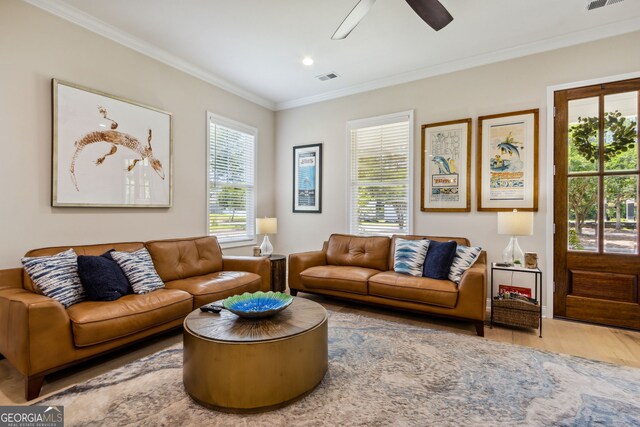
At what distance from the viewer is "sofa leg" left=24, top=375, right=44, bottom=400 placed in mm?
1899

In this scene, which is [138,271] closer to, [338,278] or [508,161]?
[338,278]

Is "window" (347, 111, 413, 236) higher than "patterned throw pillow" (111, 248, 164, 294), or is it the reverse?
"window" (347, 111, 413, 236)

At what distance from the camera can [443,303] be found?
118 inches

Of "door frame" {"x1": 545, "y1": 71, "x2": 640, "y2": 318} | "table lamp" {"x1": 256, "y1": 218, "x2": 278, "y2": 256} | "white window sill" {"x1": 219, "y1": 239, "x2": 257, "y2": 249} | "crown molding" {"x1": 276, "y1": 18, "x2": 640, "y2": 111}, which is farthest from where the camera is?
"white window sill" {"x1": 219, "y1": 239, "x2": 257, "y2": 249}

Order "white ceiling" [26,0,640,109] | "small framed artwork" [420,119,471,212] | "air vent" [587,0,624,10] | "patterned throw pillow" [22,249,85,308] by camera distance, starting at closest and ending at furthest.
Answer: "patterned throw pillow" [22,249,85,308] < "air vent" [587,0,624,10] < "white ceiling" [26,0,640,109] < "small framed artwork" [420,119,471,212]

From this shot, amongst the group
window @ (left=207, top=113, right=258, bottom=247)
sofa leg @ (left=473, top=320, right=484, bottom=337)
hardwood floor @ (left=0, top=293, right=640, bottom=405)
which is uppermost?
window @ (left=207, top=113, right=258, bottom=247)

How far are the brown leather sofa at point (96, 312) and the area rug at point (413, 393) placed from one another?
21 centimetres

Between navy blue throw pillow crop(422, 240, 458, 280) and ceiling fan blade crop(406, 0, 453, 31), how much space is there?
207cm

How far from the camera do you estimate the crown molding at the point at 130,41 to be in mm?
2750

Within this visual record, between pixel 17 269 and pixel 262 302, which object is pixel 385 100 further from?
pixel 17 269

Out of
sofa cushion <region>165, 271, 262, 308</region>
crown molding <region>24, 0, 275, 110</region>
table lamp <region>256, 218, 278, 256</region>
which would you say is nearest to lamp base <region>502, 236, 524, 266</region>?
sofa cushion <region>165, 271, 262, 308</region>

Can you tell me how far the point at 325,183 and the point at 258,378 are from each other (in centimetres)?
346

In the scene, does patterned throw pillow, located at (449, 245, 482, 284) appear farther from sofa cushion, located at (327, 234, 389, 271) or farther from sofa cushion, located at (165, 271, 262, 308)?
sofa cushion, located at (165, 271, 262, 308)

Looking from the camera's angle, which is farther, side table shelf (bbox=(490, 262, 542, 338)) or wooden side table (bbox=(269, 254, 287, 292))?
wooden side table (bbox=(269, 254, 287, 292))
